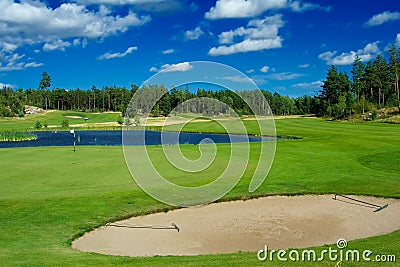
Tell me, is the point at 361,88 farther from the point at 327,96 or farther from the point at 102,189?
the point at 102,189

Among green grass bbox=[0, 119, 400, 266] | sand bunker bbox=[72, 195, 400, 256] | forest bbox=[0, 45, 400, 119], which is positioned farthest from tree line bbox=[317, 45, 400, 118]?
sand bunker bbox=[72, 195, 400, 256]

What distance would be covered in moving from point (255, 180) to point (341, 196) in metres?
3.99

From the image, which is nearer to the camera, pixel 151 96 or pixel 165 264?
pixel 165 264

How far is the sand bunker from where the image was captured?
10.7m

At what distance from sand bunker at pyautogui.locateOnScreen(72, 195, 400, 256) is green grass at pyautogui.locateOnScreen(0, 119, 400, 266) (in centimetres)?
85

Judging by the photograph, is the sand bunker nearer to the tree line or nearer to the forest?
the forest

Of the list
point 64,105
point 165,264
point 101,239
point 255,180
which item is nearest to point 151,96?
point 101,239

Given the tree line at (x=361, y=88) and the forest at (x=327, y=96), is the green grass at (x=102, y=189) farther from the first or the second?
the tree line at (x=361, y=88)

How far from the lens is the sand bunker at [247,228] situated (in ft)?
35.2

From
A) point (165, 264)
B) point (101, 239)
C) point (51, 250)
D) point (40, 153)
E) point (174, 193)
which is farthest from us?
point (40, 153)

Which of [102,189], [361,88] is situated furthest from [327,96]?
[102,189]

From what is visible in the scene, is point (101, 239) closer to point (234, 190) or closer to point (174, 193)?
point (174, 193)

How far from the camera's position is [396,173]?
20.6 metres

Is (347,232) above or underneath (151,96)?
underneath
